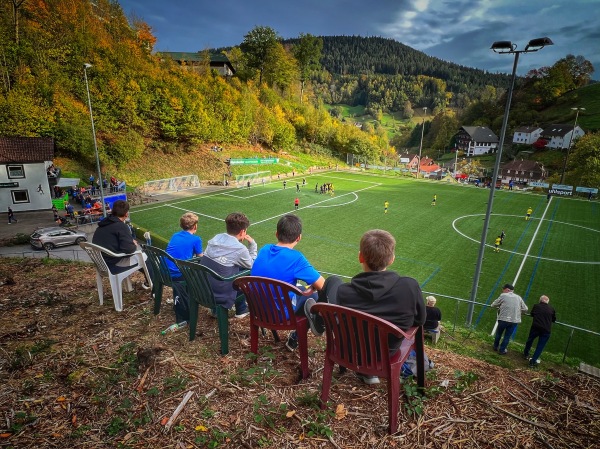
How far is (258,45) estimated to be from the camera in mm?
71125

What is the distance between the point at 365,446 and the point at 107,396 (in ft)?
7.95

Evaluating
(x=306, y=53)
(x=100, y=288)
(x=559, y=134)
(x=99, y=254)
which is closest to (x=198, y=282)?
(x=99, y=254)

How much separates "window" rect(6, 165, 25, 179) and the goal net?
10.2m

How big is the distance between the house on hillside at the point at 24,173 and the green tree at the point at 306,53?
67.2m

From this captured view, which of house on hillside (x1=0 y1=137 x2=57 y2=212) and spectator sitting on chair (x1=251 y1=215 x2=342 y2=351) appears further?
A: house on hillside (x1=0 y1=137 x2=57 y2=212)

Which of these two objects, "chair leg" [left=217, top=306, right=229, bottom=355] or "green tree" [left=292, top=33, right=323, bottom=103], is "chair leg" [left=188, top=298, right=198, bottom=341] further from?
Result: "green tree" [left=292, top=33, right=323, bottom=103]

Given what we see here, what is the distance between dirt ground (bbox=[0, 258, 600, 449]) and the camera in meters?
2.68

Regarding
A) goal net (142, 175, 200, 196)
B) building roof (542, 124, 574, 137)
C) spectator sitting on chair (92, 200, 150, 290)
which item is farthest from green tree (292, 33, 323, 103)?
spectator sitting on chair (92, 200, 150, 290)

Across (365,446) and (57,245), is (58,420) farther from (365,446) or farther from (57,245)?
(57,245)

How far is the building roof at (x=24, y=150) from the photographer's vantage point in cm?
2438

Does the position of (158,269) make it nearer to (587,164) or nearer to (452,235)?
(452,235)

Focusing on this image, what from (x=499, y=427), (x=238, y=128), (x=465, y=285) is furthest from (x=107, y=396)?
(x=238, y=128)

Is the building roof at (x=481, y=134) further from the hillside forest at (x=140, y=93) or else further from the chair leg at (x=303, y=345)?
the chair leg at (x=303, y=345)

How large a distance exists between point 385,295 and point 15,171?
31.7m
